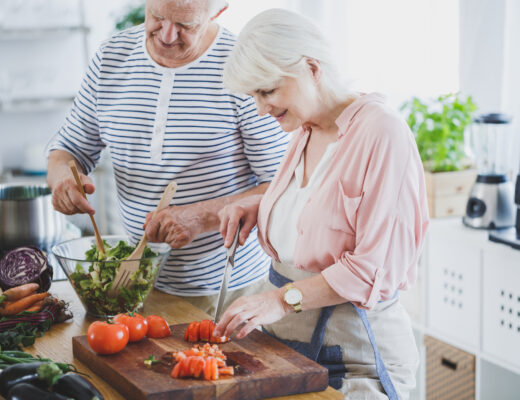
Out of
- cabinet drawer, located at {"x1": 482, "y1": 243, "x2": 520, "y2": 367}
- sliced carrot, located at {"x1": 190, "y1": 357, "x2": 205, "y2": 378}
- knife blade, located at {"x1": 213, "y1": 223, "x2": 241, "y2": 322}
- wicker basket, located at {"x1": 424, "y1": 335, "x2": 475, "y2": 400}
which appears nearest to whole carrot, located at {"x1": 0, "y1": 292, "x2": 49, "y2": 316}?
knife blade, located at {"x1": 213, "y1": 223, "x2": 241, "y2": 322}

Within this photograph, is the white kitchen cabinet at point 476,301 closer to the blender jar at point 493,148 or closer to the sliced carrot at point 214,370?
the blender jar at point 493,148

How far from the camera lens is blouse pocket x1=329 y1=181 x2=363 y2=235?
1439 mm

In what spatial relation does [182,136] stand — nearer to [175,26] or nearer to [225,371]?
[175,26]

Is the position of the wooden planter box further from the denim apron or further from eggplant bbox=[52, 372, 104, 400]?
eggplant bbox=[52, 372, 104, 400]

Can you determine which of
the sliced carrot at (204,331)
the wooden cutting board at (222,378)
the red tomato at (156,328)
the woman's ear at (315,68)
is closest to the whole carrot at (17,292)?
the wooden cutting board at (222,378)

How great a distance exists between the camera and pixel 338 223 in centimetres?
147

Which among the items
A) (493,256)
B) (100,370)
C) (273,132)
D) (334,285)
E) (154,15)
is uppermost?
(154,15)

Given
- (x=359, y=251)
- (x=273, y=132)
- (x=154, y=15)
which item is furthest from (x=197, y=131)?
(x=359, y=251)

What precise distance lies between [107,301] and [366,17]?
7.90ft

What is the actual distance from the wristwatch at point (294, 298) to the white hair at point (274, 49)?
44 cm

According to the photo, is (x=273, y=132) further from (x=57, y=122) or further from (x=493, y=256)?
(x=57, y=122)

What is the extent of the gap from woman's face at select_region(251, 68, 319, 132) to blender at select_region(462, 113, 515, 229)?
123cm

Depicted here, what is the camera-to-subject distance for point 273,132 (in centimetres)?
191

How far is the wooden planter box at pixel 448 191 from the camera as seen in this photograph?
2.89m
